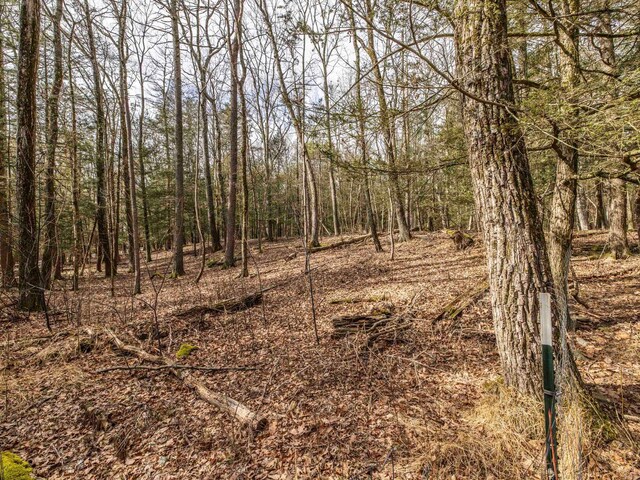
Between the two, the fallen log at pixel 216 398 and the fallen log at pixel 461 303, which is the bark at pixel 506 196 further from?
the fallen log at pixel 216 398

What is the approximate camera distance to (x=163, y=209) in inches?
825

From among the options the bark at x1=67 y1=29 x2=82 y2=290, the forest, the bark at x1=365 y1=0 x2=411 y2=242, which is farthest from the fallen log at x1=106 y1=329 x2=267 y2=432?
the bark at x1=67 y1=29 x2=82 y2=290

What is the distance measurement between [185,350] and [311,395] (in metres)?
2.62

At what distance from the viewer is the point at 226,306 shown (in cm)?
708

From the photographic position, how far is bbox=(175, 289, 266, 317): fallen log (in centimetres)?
679

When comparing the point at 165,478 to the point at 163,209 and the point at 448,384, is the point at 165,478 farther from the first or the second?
the point at 163,209

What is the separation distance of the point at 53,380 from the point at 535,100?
22.7 feet

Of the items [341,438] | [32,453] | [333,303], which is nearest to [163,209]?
[333,303]

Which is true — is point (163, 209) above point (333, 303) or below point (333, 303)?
above

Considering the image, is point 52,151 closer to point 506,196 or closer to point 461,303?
point 506,196

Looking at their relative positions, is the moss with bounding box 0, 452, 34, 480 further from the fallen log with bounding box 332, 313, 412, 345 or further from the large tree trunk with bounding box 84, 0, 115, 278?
the large tree trunk with bounding box 84, 0, 115, 278

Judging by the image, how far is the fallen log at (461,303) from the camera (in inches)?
202

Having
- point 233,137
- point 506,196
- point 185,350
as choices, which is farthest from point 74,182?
point 506,196

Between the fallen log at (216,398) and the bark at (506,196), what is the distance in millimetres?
2608
